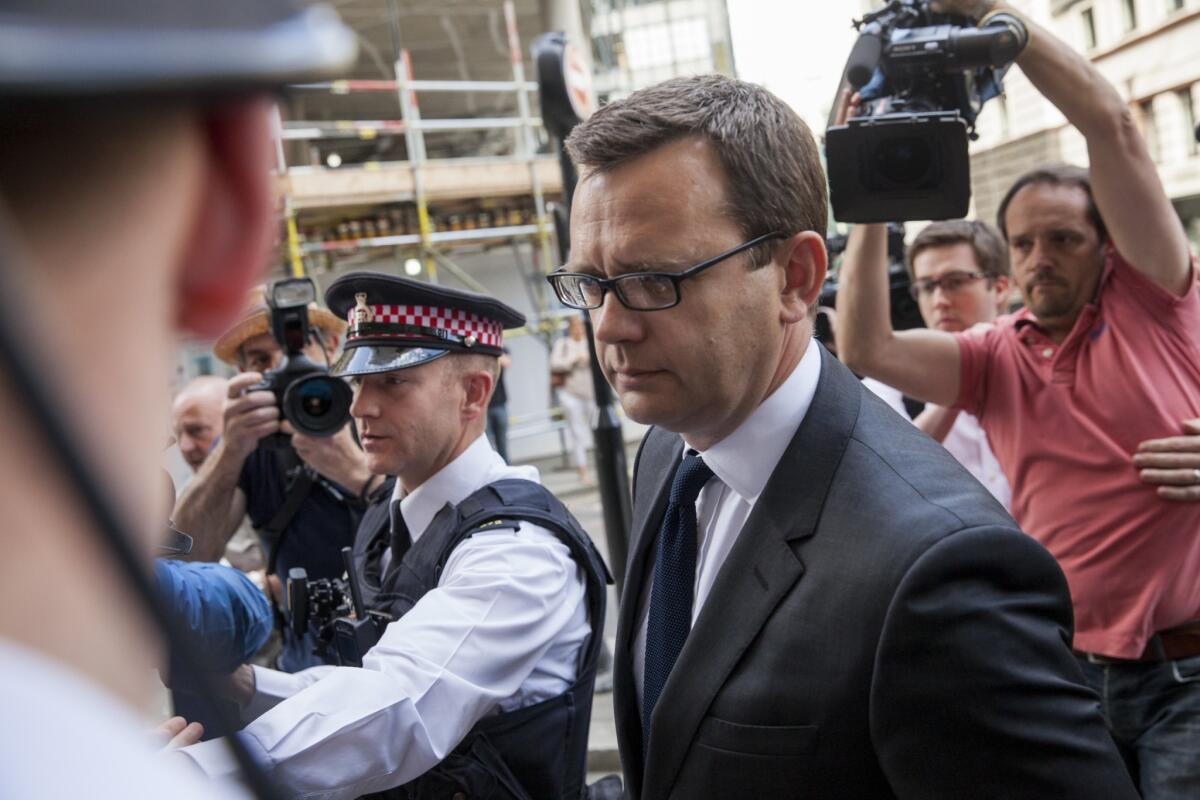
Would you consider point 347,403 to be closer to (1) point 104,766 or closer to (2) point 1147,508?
(2) point 1147,508

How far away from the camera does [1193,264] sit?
246 centimetres

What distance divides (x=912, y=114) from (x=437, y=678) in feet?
5.26

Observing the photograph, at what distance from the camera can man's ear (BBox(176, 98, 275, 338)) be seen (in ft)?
1.47

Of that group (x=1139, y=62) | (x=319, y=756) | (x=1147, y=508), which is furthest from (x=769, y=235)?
(x=1139, y=62)

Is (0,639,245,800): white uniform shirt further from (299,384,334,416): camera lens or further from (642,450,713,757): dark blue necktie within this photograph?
(299,384,334,416): camera lens

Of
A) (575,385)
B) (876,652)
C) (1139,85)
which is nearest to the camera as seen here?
(876,652)

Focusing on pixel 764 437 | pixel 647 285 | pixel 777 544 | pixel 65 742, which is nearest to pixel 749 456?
pixel 764 437

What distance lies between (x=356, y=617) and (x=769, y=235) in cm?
118

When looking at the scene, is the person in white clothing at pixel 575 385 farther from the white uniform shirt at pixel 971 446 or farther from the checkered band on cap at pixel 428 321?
the checkered band on cap at pixel 428 321

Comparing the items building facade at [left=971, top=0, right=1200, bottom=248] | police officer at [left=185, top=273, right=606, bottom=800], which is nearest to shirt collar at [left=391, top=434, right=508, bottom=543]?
police officer at [left=185, top=273, right=606, bottom=800]

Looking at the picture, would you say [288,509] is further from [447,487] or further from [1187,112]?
[1187,112]

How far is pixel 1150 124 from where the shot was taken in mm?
16703

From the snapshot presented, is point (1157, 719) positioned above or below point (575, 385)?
below

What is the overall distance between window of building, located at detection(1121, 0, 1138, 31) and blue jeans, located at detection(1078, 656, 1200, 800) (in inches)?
680
